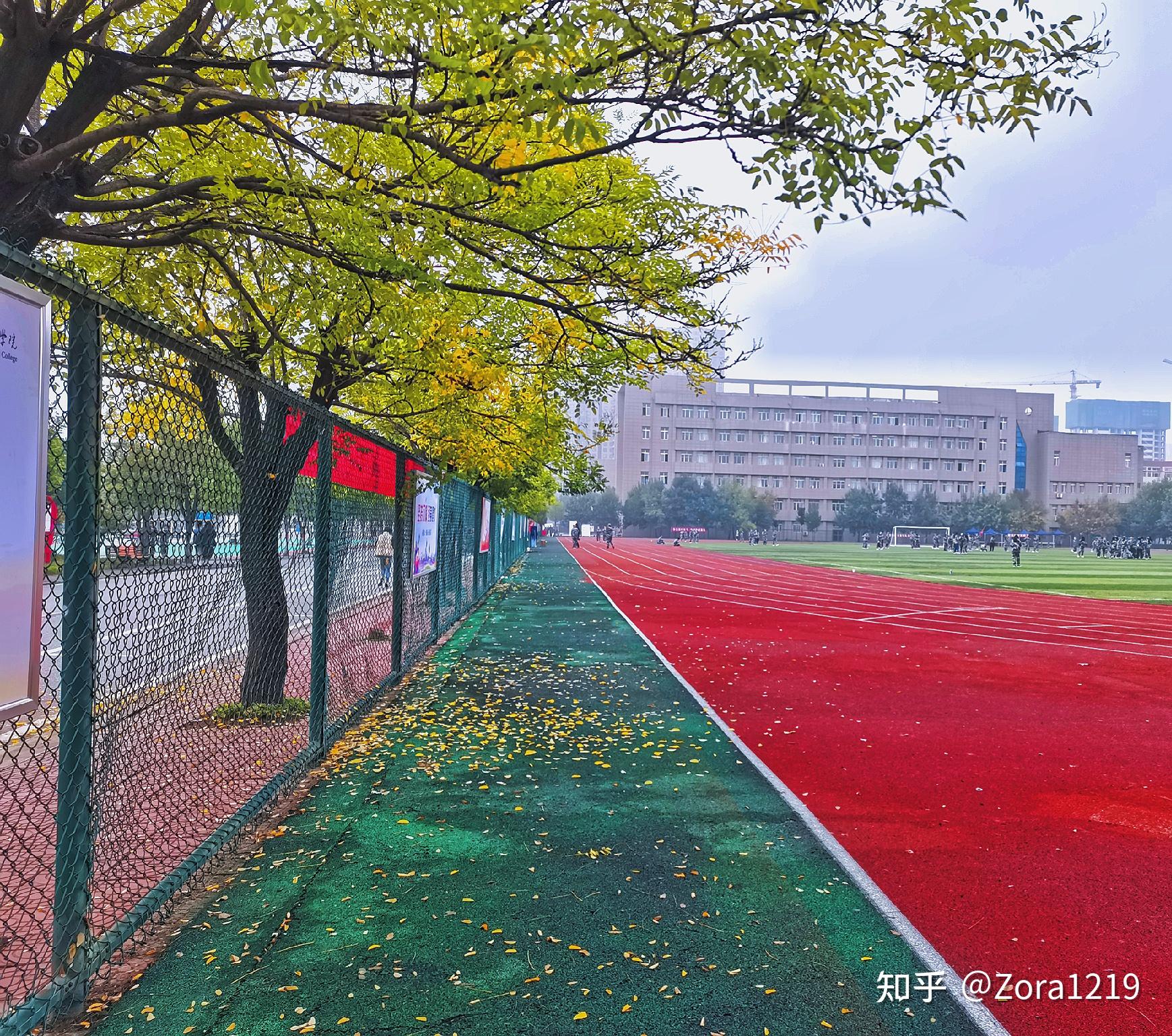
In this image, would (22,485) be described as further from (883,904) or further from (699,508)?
(699,508)

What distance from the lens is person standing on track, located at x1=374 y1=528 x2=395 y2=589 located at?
979 cm

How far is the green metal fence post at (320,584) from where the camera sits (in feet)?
21.5

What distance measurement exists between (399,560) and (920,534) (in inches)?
4614

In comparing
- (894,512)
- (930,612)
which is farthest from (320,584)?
(894,512)

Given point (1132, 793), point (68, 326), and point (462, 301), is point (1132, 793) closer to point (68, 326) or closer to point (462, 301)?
point (462, 301)

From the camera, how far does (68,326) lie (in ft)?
10.6

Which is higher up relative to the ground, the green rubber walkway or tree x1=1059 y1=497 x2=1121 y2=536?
tree x1=1059 y1=497 x2=1121 y2=536

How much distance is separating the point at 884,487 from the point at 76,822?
131 meters

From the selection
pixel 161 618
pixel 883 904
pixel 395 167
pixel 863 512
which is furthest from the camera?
pixel 863 512

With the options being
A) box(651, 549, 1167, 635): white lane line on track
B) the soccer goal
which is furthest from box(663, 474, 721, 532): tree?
box(651, 549, 1167, 635): white lane line on track

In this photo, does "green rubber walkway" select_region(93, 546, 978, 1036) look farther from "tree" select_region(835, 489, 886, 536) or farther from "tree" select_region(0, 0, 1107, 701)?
"tree" select_region(835, 489, 886, 536)

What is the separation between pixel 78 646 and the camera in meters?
3.29

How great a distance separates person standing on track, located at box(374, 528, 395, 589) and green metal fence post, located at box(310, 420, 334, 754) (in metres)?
2.82

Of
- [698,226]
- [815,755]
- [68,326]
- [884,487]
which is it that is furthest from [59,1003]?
[884,487]
